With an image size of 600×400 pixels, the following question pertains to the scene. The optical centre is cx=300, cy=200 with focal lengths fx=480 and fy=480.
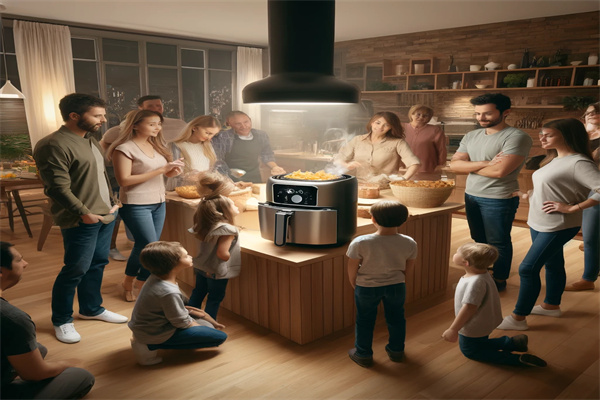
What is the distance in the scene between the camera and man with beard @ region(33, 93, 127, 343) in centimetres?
247

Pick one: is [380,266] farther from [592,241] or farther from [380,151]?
[592,241]

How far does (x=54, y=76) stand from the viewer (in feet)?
21.7

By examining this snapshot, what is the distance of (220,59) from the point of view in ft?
29.4

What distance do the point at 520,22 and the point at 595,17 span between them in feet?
2.82

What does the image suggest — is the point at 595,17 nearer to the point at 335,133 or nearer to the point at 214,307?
the point at 335,133

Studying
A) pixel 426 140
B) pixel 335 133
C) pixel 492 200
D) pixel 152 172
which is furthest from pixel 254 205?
pixel 335 133

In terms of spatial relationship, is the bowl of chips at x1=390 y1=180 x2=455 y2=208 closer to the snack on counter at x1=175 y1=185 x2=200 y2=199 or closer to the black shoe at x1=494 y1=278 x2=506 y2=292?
the black shoe at x1=494 y1=278 x2=506 y2=292

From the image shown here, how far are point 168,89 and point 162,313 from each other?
660cm

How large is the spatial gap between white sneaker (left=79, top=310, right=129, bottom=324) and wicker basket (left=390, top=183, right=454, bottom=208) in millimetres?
1933

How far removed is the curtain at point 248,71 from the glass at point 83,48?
8.29 feet

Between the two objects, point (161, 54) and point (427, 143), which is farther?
point (161, 54)

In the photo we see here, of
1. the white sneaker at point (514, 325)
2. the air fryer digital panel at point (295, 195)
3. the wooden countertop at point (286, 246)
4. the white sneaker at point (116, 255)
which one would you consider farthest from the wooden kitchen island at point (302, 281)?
the white sneaker at point (116, 255)

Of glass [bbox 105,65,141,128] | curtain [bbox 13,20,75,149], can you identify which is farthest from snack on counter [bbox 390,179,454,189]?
glass [bbox 105,65,141,128]

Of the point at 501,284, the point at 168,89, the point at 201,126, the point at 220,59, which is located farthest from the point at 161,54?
the point at 501,284
